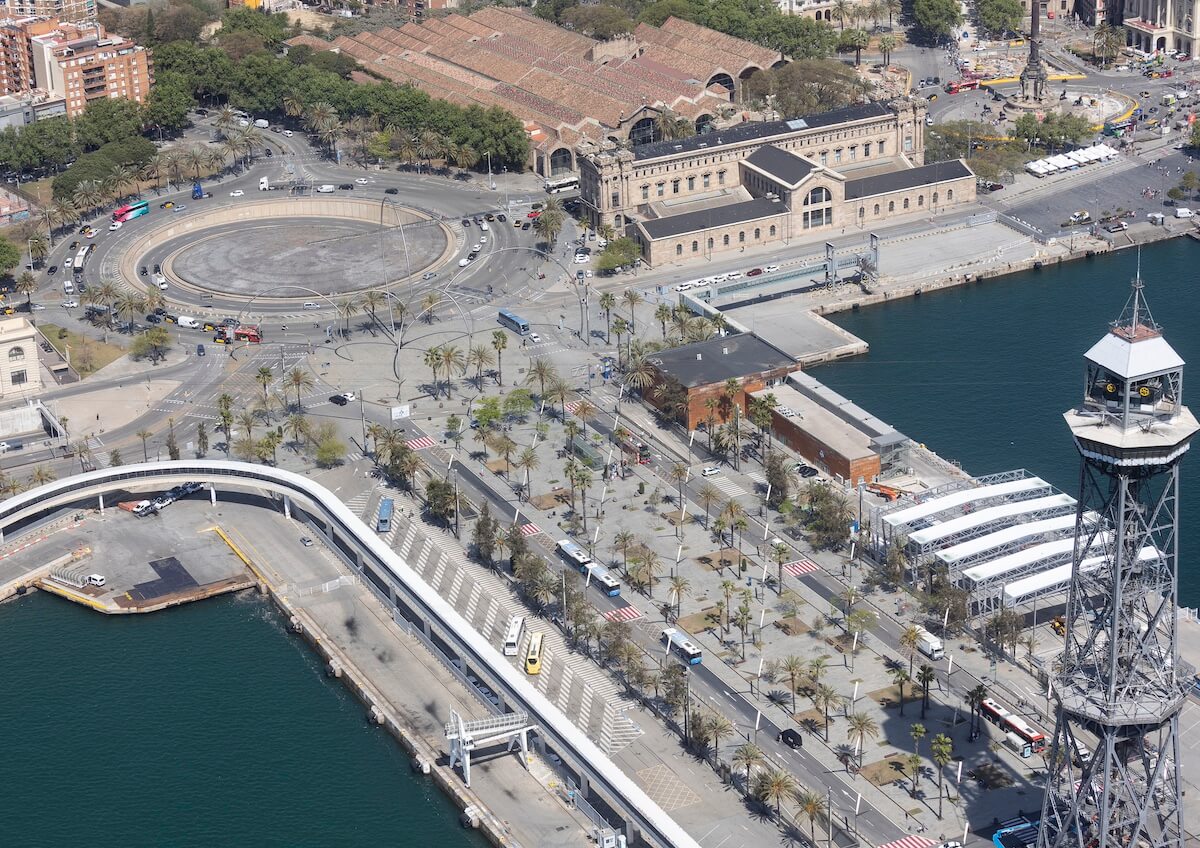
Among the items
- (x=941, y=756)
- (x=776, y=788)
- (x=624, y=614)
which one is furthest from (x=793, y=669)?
(x=624, y=614)

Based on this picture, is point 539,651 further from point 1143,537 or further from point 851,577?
point 1143,537

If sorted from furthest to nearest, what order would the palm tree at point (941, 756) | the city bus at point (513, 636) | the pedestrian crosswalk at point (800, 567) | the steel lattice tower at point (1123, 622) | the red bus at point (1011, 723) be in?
1. the pedestrian crosswalk at point (800, 567)
2. the city bus at point (513, 636)
3. the red bus at point (1011, 723)
4. the palm tree at point (941, 756)
5. the steel lattice tower at point (1123, 622)

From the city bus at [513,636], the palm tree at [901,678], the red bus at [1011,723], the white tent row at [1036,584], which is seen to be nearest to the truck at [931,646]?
the palm tree at [901,678]

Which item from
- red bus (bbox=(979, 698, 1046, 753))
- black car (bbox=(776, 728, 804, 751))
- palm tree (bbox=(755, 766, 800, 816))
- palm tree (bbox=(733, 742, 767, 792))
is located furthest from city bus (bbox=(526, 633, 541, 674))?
red bus (bbox=(979, 698, 1046, 753))

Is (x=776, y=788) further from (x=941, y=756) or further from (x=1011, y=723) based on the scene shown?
(x=1011, y=723)

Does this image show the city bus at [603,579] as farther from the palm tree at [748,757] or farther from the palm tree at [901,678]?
the palm tree at [901,678]

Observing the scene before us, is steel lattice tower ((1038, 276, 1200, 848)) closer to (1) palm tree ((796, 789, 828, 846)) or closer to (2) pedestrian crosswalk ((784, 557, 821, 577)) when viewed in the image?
(1) palm tree ((796, 789, 828, 846))
